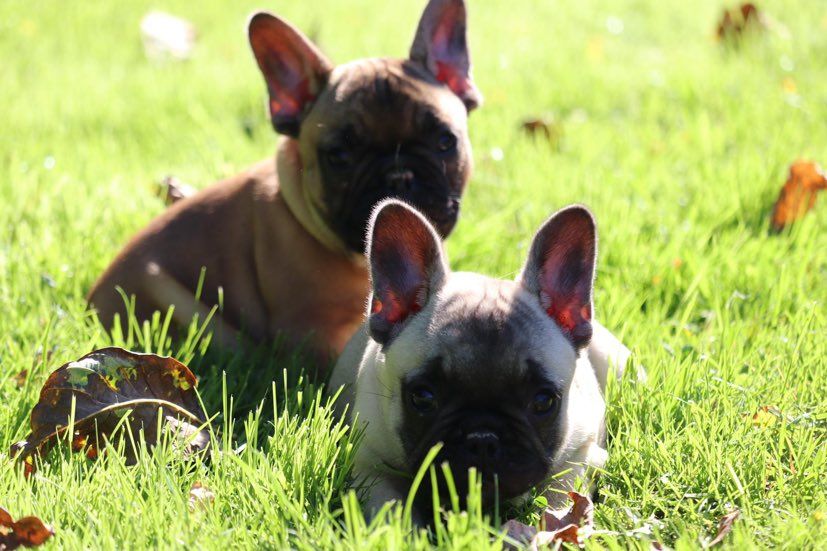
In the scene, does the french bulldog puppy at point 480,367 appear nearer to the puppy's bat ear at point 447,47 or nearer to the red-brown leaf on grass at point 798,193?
the puppy's bat ear at point 447,47

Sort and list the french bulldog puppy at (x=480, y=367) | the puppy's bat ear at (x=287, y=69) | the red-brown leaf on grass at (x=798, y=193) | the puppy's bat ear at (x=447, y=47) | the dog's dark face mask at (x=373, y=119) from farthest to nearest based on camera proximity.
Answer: the red-brown leaf on grass at (x=798, y=193) → the puppy's bat ear at (x=447, y=47) → the puppy's bat ear at (x=287, y=69) → the dog's dark face mask at (x=373, y=119) → the french bulldog puppy at (x=480, y=367)

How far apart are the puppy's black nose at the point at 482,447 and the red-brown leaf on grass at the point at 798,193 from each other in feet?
9.35

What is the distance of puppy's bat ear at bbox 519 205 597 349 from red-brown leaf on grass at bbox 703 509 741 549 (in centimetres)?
71

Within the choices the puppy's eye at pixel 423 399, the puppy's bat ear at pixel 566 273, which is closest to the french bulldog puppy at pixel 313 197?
the puppy's bat ear at pixel 566 273

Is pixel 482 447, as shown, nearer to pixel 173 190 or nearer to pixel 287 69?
pixel 287 69

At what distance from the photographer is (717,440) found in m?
3.43

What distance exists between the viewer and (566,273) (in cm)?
352

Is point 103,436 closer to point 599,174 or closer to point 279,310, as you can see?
point 279,310

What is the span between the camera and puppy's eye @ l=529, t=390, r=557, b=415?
10.5 ft

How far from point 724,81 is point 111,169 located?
400cm

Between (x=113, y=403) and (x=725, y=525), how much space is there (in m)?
1.92

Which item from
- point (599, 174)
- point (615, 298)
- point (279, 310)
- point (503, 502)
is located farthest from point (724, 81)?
point (503, 502)

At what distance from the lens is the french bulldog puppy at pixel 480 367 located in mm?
3092

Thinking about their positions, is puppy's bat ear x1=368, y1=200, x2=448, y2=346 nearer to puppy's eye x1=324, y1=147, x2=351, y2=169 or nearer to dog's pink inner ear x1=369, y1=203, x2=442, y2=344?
dog's pink inner ear x1=369, y1=203, x2=442, y2=344
